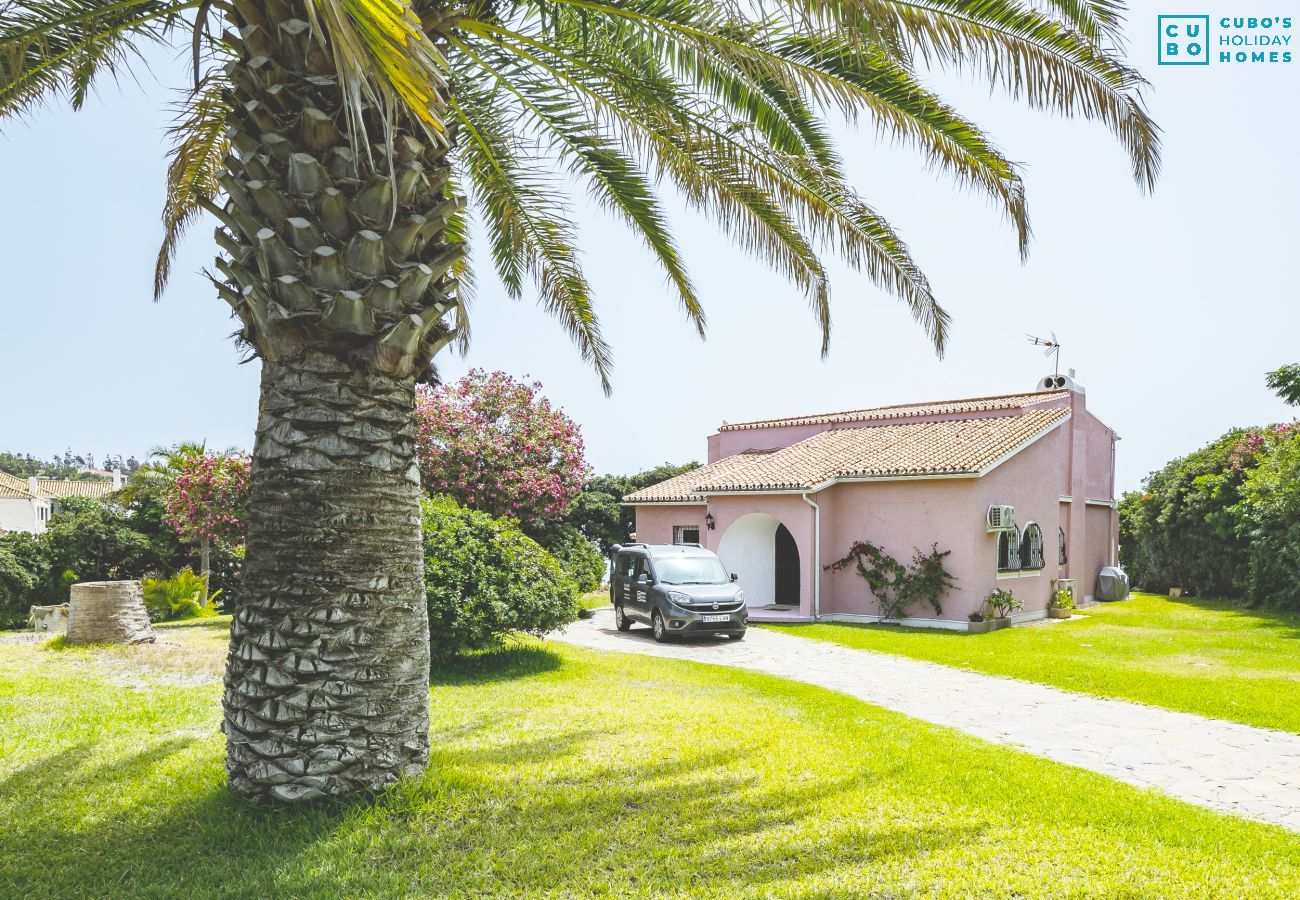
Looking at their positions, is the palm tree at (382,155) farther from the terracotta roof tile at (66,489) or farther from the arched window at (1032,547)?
the terracotta roof tile at (66,489)

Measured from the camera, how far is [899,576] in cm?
1753

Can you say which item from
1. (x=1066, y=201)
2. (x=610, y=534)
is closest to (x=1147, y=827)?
(x=1066, y=201)

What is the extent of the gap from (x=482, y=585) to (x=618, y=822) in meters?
5.96

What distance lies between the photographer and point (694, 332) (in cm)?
955

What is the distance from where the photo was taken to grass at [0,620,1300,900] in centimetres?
364

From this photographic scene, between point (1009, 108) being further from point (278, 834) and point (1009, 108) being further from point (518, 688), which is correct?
point (518, 688)

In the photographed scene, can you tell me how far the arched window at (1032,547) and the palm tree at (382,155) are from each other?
14.4 m

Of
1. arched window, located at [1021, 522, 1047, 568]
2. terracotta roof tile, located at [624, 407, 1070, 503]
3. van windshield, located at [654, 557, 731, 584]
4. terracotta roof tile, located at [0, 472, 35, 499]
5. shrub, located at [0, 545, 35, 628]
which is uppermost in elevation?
terracotta roof tile, located at [624, 407, 1070, 503]

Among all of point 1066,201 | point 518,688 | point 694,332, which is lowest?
point 518,688

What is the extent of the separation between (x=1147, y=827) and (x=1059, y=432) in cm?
1824

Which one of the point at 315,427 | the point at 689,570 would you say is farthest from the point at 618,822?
the point at 689,570

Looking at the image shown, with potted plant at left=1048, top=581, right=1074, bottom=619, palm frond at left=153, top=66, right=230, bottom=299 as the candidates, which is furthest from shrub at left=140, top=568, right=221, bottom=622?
potted plant at left=1048, top=581, right=1074, bottom=619

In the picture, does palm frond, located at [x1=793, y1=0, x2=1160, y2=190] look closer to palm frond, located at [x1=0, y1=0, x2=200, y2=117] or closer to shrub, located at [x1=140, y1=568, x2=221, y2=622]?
palm frond, located at [x1=0, y1=0, x2=200, y2=117]

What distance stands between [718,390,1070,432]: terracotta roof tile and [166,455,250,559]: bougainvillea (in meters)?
15.4
